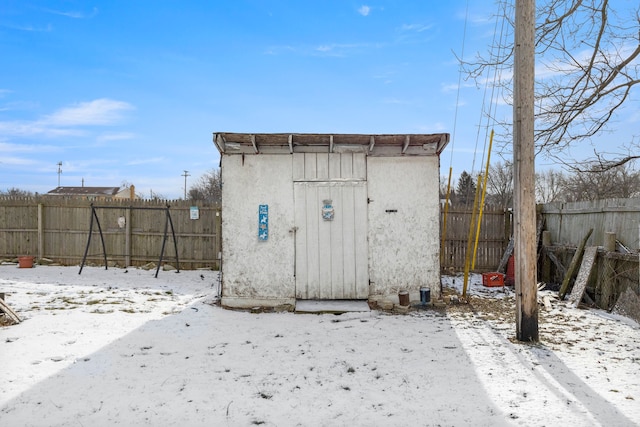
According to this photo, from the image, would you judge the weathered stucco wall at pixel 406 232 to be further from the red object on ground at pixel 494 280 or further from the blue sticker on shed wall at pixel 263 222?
the red object on ground at pixel 494 280

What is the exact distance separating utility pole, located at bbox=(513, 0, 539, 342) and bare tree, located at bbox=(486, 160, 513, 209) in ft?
98.3

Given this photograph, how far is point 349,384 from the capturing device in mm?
4250

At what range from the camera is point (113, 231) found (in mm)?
12438

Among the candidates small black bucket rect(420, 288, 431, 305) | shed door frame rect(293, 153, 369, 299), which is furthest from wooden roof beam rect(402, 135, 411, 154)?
small black bucket rect(420, 288, 431, 305)

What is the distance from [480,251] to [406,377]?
7867 mm

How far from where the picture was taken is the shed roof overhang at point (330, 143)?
7.40 m

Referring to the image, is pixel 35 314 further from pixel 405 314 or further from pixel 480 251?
pixel 480 251

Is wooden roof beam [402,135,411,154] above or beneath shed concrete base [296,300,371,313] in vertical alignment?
above


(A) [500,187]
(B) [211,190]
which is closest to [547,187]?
(A) [500,187]

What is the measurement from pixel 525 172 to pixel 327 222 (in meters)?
3.44

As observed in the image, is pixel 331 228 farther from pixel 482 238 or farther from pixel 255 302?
pixel 482 238

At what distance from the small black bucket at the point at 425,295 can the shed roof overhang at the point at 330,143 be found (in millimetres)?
2478

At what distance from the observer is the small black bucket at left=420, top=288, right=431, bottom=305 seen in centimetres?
765

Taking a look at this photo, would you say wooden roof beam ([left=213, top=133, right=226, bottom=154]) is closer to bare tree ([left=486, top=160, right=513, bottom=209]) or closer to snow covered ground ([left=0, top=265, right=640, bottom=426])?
snow covered ground ([left=0, top=265, right=640, bottom=426])
